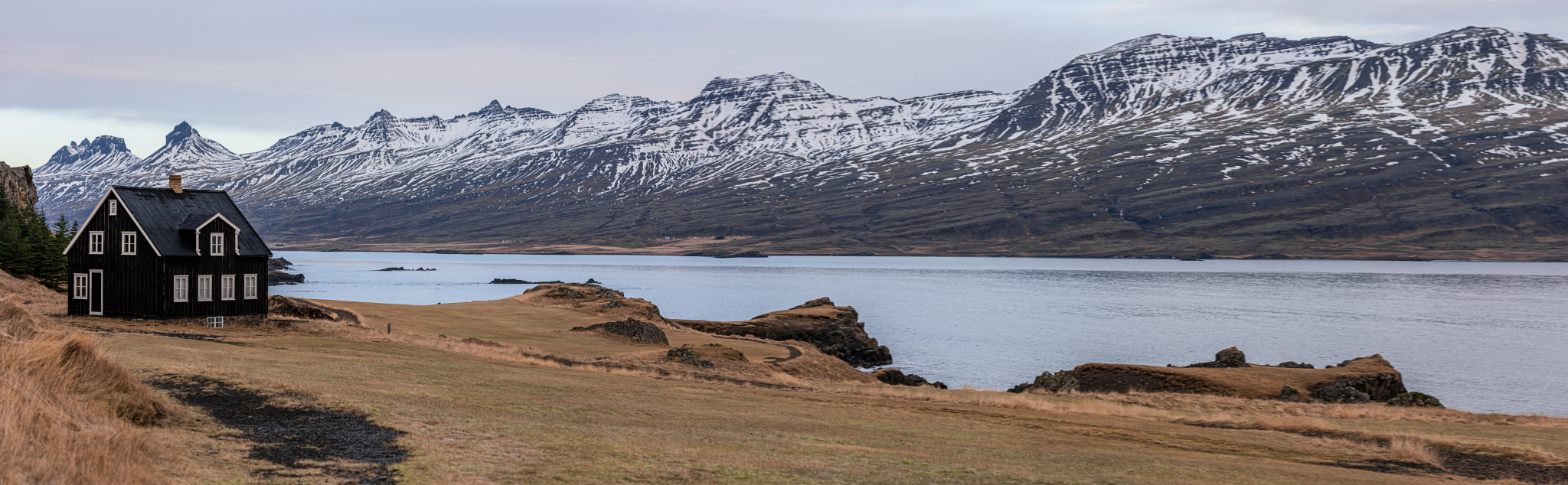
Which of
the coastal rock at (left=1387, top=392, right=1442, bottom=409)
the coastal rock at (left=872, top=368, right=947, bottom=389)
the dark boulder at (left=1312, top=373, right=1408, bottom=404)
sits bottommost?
the coastal rock at (left=872, top=368, right=947, bottom=389)

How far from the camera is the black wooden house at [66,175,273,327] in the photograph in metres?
40.4

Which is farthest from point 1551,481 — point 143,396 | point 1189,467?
point 143,396

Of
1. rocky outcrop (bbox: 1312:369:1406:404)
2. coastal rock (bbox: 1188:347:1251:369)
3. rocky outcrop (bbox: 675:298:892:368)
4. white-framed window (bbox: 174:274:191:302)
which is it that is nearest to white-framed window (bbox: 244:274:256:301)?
white-framed window (bbox: 174:274:191:302)

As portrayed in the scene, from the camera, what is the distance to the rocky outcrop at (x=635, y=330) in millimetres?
52000

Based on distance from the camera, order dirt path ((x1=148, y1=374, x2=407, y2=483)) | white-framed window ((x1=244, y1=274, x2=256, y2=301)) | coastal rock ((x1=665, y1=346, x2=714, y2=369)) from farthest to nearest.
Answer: white-framed window ((x1=244, y1=274, x2=256, y2=301))
coastal rock ((x1=665, y1=346, x2=714, y2=369))
dirt path ((x1=148, y1=374, x2=407, y2=483))

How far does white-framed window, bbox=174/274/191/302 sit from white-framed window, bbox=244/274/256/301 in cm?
239

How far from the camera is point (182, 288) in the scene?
40812mm

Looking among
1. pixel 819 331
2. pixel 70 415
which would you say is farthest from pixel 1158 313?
pixel 70 415

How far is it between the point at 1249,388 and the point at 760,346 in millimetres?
26505

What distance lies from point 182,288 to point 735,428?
108ft

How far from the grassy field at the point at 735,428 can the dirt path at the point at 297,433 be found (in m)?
0.23

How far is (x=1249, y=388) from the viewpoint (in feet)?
120

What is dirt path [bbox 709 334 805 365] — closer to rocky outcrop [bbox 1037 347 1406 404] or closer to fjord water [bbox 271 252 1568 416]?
fjord water [bbox 271 252 1568 416]

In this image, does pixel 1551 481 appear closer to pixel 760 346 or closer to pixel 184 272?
pixel 760 346
